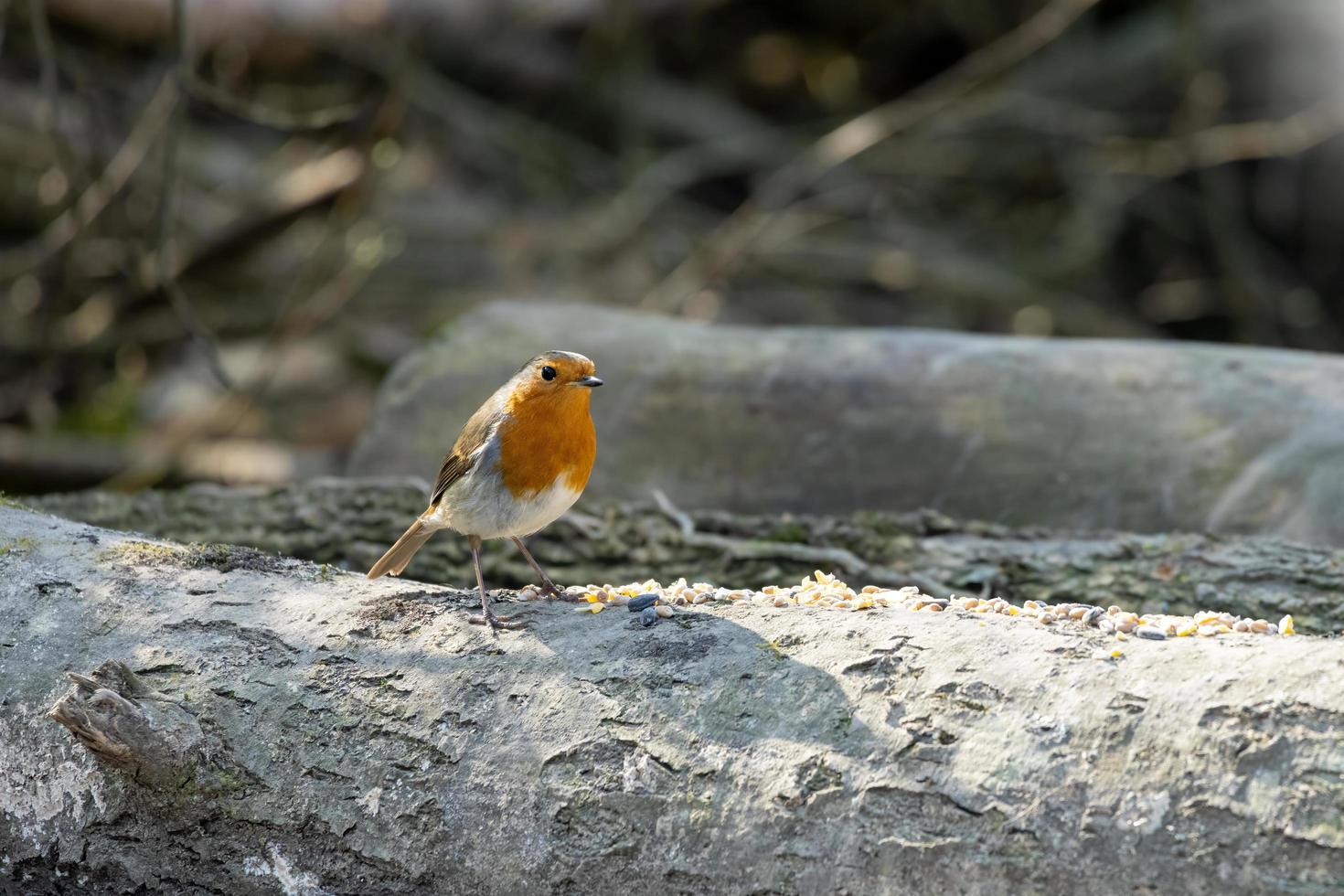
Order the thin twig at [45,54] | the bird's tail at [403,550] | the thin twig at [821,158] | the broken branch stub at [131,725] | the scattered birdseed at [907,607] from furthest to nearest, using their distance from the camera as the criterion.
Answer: the thin twig at [821,158] < the thin twig at [45,54] < the bird's tail at [403,550] < the scattered birdseed at [907,607] < the broken branch stub at [131,725]

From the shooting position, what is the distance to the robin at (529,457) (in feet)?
9.78

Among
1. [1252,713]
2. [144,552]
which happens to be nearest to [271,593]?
[144,552]

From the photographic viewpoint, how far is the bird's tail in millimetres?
3299

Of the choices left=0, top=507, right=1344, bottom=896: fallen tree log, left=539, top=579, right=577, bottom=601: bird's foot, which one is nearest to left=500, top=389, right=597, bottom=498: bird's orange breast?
left=539, top=579, right=577, bottom=601: bird's foot

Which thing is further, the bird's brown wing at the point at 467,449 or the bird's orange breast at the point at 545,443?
the bird's brown wing at the point at 467,449

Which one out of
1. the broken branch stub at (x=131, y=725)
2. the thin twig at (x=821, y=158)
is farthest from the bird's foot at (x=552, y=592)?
the thin twig at (x=821, y=158)

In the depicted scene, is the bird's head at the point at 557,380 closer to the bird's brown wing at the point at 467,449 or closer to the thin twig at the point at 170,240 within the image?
the bird's brown wing at the point at 467,449

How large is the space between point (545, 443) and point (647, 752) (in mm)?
1010

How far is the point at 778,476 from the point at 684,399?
40 centimetres

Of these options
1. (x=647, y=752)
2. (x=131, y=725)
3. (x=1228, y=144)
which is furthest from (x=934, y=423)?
(x=1228, y=144)

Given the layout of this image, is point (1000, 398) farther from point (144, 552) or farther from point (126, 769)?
point (126, 769)

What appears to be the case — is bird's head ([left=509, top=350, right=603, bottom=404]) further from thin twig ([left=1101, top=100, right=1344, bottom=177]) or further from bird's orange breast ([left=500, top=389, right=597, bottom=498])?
thin twig ([left=1101, top=100, right=1344, bottom=177])

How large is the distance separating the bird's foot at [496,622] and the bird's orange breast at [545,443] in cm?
55

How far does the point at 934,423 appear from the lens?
14.0 ft
